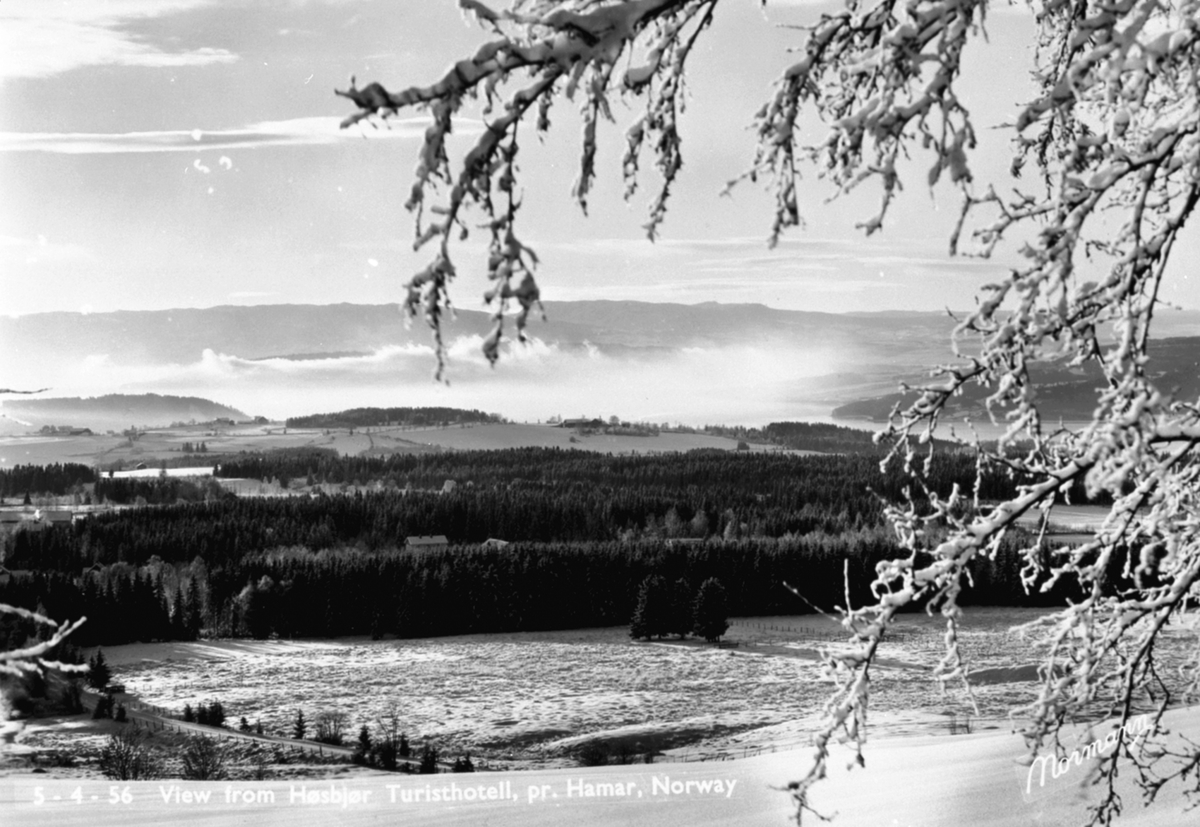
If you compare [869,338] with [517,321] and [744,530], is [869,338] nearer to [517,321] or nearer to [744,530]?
[744,530]

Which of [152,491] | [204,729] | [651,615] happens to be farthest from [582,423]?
[204,729]

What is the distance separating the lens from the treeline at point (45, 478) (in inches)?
2408

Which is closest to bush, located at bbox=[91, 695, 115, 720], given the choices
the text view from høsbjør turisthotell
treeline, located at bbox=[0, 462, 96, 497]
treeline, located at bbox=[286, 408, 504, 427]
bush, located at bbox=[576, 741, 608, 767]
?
the text view from høsbjør turisthotell

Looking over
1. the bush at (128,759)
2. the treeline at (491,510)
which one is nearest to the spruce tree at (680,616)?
the treeline at (491,510)

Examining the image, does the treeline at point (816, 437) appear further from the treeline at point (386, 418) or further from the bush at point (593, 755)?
the bush at point (593, 755)

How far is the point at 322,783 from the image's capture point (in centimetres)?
1483

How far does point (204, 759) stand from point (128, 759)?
1.54 meters

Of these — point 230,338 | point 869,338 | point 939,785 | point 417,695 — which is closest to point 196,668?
point 417,695

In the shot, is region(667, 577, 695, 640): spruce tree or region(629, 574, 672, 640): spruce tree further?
region(667, 577, 695, 640): spruce tree

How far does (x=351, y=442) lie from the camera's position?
285ft

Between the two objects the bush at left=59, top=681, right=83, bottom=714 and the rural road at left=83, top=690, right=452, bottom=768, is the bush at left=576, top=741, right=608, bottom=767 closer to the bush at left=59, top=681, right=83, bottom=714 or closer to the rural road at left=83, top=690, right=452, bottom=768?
the rural road at left=83, top=690, right=452, bottom=768

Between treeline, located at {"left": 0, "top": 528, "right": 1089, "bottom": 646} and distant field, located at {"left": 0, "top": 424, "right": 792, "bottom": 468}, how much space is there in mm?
38723

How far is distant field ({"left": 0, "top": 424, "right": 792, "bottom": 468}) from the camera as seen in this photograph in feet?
260

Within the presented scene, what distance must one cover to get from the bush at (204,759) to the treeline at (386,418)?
7595 cm
